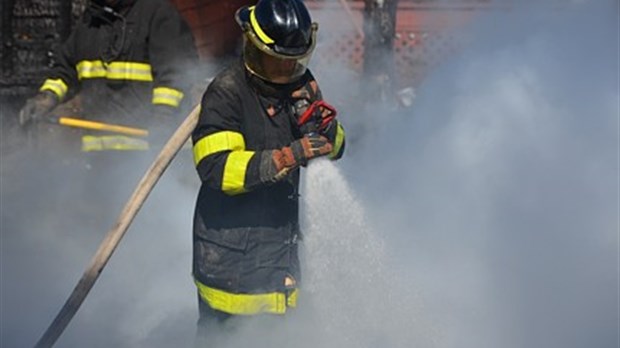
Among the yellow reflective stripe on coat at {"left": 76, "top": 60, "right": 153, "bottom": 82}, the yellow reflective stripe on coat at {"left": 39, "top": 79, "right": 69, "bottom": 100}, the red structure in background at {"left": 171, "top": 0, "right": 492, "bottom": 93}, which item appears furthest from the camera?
the red structure in background at {"left": 171, "top": 0, "right": 492, "bottom": 93}

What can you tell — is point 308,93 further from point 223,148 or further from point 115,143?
point 115,143

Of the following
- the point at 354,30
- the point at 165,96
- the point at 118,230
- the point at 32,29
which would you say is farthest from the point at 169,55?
the point at 32,29

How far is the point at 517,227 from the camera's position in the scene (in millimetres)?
5457

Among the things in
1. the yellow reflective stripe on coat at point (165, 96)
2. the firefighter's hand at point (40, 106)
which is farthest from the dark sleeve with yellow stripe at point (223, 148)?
the firefighter's hand at point (40, 106)

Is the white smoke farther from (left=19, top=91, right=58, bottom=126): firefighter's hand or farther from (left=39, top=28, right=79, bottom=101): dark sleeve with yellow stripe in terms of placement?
(left=39, top=28, right=79, bottom=101): dark sleeve with yellow stripe

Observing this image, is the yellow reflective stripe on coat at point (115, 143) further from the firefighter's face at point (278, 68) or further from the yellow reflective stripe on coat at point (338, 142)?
the firefighter's face at point (278, 68)

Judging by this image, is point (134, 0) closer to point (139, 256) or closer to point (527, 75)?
point (139, 256)

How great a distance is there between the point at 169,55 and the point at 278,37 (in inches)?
98.8

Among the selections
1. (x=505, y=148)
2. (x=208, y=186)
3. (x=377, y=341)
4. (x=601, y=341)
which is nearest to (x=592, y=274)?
(x=601, y=341)

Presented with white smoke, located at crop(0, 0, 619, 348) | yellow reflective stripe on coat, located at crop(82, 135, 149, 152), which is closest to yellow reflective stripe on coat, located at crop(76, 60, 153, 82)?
yellow reflective stripe on coat, located at crop(82, 135, 149, 152)

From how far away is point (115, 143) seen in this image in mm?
6867

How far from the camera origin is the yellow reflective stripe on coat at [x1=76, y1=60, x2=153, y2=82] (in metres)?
6.74

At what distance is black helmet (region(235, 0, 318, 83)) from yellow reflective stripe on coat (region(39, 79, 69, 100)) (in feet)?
9.17

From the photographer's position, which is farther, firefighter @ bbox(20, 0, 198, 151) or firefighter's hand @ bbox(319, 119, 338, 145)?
firefighter @ bbox(20, 0, 198, 151)
